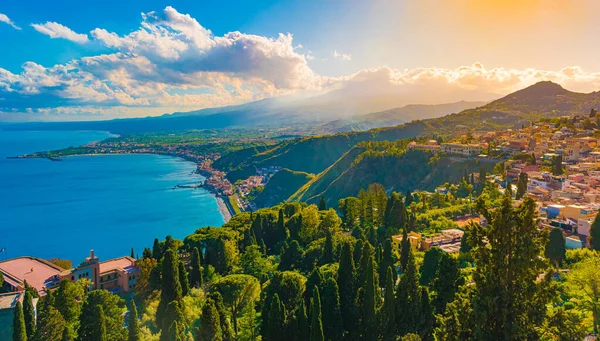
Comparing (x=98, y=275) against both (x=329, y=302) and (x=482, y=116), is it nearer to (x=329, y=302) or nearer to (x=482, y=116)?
(x=329, y=302)

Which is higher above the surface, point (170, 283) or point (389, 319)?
point (389, 319)

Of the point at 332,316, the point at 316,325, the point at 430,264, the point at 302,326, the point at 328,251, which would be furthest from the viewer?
the point at 328,251

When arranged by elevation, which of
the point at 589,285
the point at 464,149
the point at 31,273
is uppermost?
the point at 464,149

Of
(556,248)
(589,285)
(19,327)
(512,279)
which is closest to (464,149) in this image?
(556,248)

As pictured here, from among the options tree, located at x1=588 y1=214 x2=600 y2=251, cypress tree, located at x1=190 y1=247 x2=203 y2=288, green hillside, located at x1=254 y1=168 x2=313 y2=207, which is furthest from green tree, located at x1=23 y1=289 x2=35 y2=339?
green hillside, located at x1=254 y1=168 x2=313 y2=207

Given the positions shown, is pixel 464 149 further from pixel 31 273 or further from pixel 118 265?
pixel 31 273

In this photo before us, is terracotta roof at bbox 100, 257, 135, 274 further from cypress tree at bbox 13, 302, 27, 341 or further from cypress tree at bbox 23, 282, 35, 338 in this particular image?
cypress tree at bbox 13, 302, 27, 341

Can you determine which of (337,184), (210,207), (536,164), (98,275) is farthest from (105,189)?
(536,164)
